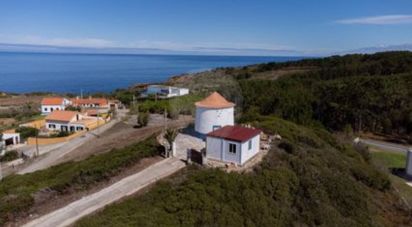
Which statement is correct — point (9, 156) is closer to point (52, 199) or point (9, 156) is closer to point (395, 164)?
point (52, 199)

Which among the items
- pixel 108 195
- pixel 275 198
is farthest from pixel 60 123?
pixel 275 198

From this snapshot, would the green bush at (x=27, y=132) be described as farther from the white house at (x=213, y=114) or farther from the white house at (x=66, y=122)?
the white house at (x=213, y=114)

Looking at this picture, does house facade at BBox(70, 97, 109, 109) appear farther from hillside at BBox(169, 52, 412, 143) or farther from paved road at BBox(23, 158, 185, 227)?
paved road at BBox(23, 158, 185, 227)

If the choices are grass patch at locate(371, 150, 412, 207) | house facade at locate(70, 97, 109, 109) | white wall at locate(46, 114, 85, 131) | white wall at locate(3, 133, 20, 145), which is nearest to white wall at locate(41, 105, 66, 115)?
house facade at locate(70, 97, 109, 109)

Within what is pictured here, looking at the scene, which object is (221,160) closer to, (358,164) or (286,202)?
(286,202)

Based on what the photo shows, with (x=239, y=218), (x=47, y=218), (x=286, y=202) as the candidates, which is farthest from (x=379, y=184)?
(x=47, y=218)

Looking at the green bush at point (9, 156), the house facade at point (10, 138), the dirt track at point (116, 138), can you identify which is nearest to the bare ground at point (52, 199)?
the dirt track at point (116, 138)
